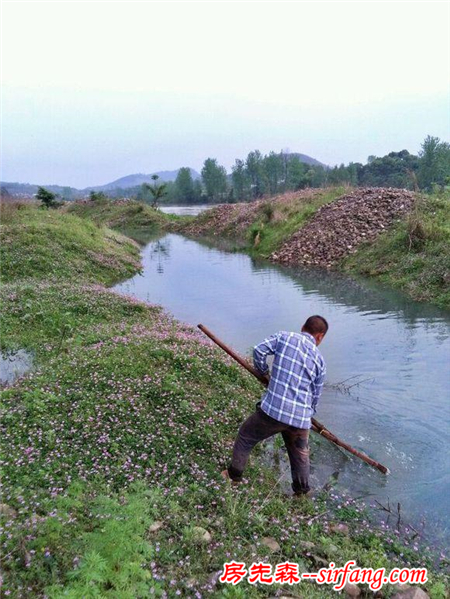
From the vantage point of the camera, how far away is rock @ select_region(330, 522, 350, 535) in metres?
5.23

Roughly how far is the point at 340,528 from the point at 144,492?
2.48m

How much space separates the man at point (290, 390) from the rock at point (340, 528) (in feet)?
2.78

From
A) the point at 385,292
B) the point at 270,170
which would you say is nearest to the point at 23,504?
the point at 385,292

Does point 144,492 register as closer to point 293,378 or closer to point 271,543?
point 271,543

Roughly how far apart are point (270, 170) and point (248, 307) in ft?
339

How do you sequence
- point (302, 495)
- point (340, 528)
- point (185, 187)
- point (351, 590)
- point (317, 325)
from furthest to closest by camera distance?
1. point (185, 187)
2. point (302, 495)
3. point (317, 325)
4. point (340, 528)
5. point (351, 590)

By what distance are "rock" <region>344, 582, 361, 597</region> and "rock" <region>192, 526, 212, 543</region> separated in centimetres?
145

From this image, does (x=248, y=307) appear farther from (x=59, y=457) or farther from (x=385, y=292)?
(x=59, y=457)

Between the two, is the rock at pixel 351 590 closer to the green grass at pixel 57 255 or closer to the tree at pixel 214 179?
the green grass at pixel 57 255

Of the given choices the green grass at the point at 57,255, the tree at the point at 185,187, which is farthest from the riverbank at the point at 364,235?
the tree at the point at 185,187

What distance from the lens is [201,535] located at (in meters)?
4.63

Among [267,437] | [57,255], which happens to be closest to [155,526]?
[267,437]

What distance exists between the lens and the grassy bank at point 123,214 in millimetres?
59969

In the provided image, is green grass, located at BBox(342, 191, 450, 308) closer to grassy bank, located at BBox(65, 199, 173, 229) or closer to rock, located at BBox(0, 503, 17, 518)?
rock, located at BBox(0, 503, 17, 518)
